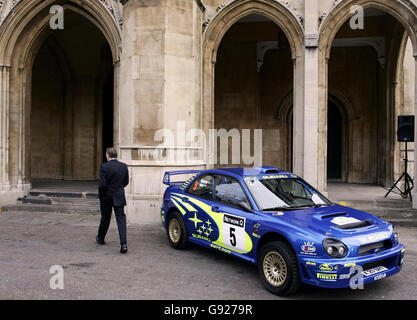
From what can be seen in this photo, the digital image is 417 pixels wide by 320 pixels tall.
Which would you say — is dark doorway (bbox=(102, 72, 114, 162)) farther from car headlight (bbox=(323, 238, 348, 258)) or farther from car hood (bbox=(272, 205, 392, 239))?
car headlight (bbox=(323, 238, 348, 258))

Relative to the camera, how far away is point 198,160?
32.9ft

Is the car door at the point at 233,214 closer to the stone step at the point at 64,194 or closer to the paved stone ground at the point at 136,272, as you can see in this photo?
the paved stone ground at the point at 136,272

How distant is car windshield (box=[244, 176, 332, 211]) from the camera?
18.2ft

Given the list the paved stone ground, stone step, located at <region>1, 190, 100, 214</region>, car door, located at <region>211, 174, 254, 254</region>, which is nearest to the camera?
the paved stone ground

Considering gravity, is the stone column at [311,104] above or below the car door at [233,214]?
above

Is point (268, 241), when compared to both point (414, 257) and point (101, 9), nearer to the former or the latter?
point (414, 257)

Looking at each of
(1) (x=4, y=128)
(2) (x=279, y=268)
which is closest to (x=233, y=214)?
(2) (x=279, y=268)

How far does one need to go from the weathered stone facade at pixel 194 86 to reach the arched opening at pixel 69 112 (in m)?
0.04

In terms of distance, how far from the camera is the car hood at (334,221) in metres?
4.68

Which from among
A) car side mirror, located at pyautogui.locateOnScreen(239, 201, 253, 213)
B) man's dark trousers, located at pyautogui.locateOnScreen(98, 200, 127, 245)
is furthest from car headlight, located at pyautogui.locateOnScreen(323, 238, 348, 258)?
man's dark trousers, located at pyautogui.locateOnScreen(98, 200, 127, 245)

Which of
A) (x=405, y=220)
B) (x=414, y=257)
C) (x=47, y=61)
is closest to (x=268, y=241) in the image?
(x=414, y=257)

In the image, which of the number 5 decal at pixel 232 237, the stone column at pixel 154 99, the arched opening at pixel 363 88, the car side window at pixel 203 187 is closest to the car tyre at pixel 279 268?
the number 5 decal at pixel 232 237

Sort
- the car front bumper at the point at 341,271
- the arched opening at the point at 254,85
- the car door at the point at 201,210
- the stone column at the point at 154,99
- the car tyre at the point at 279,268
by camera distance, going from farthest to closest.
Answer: the arched opening at the point at 254,85 → the stone column at the point at 154,99 → the car door at the point at 201,210 → the car tyre at the point at 279,268 → the car front bumper at the point at 341,271

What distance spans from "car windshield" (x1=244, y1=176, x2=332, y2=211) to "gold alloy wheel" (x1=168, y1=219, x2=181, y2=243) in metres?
1.76
